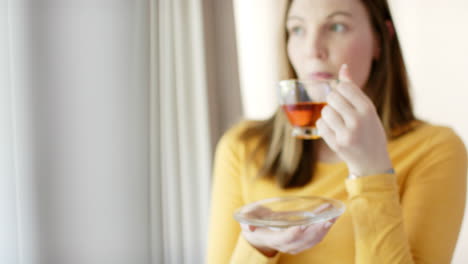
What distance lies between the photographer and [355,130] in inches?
24.0

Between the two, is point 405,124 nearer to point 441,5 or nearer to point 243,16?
point 441,5

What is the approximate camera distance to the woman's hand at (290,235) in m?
0.57

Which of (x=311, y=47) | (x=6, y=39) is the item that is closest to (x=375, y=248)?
(x=311, y=47)

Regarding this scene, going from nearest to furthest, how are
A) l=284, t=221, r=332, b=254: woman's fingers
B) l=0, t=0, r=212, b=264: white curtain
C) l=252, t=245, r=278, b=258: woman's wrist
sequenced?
l=284, t=221, r=332, b=254: woman's fingers
l=252, t=245, r=278, b=258: woman's wrist
l=0, t=0, r=212, b=264: white curtain

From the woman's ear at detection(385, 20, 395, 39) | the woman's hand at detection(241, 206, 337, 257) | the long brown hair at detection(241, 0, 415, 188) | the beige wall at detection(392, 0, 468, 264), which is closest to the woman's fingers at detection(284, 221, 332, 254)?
the woman's hand at detection(241, 206, 337, 257)

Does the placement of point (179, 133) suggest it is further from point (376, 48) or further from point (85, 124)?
point (376, 48)

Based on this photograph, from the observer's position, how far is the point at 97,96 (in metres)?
0.91

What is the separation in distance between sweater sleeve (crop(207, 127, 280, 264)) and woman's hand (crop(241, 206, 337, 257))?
0.32 ft

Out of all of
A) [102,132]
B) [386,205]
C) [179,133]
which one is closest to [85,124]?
[102,132]

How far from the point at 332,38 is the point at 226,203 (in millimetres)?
398

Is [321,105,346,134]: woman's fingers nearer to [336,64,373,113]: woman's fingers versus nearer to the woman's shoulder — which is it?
[336,64,373,113]: woman's fingers

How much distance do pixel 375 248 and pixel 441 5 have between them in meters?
0.49

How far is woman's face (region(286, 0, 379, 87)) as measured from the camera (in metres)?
0.81

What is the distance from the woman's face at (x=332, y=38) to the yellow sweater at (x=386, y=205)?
18 cm
